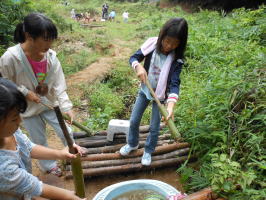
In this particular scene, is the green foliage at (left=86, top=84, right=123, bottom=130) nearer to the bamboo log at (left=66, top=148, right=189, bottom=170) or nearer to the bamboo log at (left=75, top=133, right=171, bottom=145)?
the bamboo log at (left=75, top=133, right=171, bottom=145)

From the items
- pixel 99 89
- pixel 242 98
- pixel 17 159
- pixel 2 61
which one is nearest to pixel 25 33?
pixel 2 61

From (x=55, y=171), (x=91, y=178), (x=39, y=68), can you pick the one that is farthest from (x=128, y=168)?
(x=39, y=68)

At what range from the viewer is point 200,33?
24.0 feet

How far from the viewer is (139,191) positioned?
2338 mm

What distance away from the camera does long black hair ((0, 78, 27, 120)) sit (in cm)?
132

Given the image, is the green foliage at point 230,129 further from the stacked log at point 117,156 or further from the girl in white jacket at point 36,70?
the girl in white jacket at point 36,70

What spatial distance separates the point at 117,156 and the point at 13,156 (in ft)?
5.78

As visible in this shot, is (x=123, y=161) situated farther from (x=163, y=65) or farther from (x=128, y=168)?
(x=163, y=65)

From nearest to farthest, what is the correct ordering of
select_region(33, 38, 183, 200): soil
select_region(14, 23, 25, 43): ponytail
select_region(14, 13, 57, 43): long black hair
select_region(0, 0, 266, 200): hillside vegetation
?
1. select_region(14, 13, 57, 43): long black hair
2. select_region(14, 23, 25, 43): ponytail
3. select_region(0, 0, 266, 200): hillside vegetation
4. select_region(33, 38, 183, 200): soil

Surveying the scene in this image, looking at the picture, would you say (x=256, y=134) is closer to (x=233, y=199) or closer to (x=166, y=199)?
(x=233, y=199)

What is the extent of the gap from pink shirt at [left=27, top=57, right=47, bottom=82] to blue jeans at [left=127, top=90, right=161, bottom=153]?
102 cm

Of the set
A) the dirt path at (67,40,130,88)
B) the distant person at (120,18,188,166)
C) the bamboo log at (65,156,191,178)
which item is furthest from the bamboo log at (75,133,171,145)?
the dirt path at (67,40,130,88)

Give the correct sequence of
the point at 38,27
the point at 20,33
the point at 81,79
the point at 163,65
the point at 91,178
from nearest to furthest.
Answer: the point at 38,27 → the point at 20,33 → the point at 163,65 → the point at 91,178 → the point at 81,79

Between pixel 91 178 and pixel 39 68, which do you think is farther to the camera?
pixel 91 178
